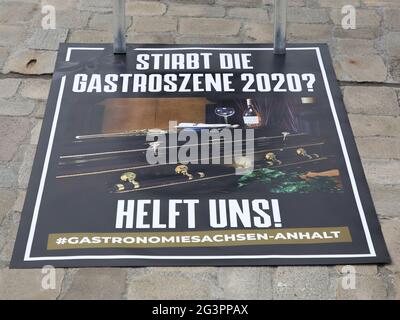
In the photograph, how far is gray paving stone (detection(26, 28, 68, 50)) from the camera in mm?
2931

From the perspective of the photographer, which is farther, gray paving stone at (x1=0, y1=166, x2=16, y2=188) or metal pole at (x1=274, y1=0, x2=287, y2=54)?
metal pole at (x1=274, y1=0, x2=287, y2=54)

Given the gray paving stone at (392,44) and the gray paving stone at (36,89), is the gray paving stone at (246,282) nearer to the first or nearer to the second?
the gray paving stone at (36,89)

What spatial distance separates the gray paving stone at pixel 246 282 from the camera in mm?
1979

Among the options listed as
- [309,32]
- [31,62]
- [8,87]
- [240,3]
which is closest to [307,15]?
[309,32]

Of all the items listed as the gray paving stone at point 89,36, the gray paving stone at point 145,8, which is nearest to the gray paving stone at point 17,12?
the gray paving stone at point 89,36

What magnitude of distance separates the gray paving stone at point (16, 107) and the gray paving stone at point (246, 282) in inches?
36.4

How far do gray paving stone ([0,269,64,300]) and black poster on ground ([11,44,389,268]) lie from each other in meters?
0.03

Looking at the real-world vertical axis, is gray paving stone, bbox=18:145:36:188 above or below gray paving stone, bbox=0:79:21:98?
below

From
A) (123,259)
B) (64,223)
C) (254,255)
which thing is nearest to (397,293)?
(254,255)

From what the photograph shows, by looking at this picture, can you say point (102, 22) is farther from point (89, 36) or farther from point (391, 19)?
point (391, 19)

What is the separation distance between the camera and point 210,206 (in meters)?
2.22

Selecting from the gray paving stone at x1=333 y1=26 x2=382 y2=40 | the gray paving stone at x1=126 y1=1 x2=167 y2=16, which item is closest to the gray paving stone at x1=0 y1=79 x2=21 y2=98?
the gray paving stone at x1=126 y1=1 x2=167 y2=16

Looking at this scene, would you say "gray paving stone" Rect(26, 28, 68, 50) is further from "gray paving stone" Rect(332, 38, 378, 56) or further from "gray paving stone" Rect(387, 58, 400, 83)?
"gray paving stone" Rect(387, 58, 400, 83)
